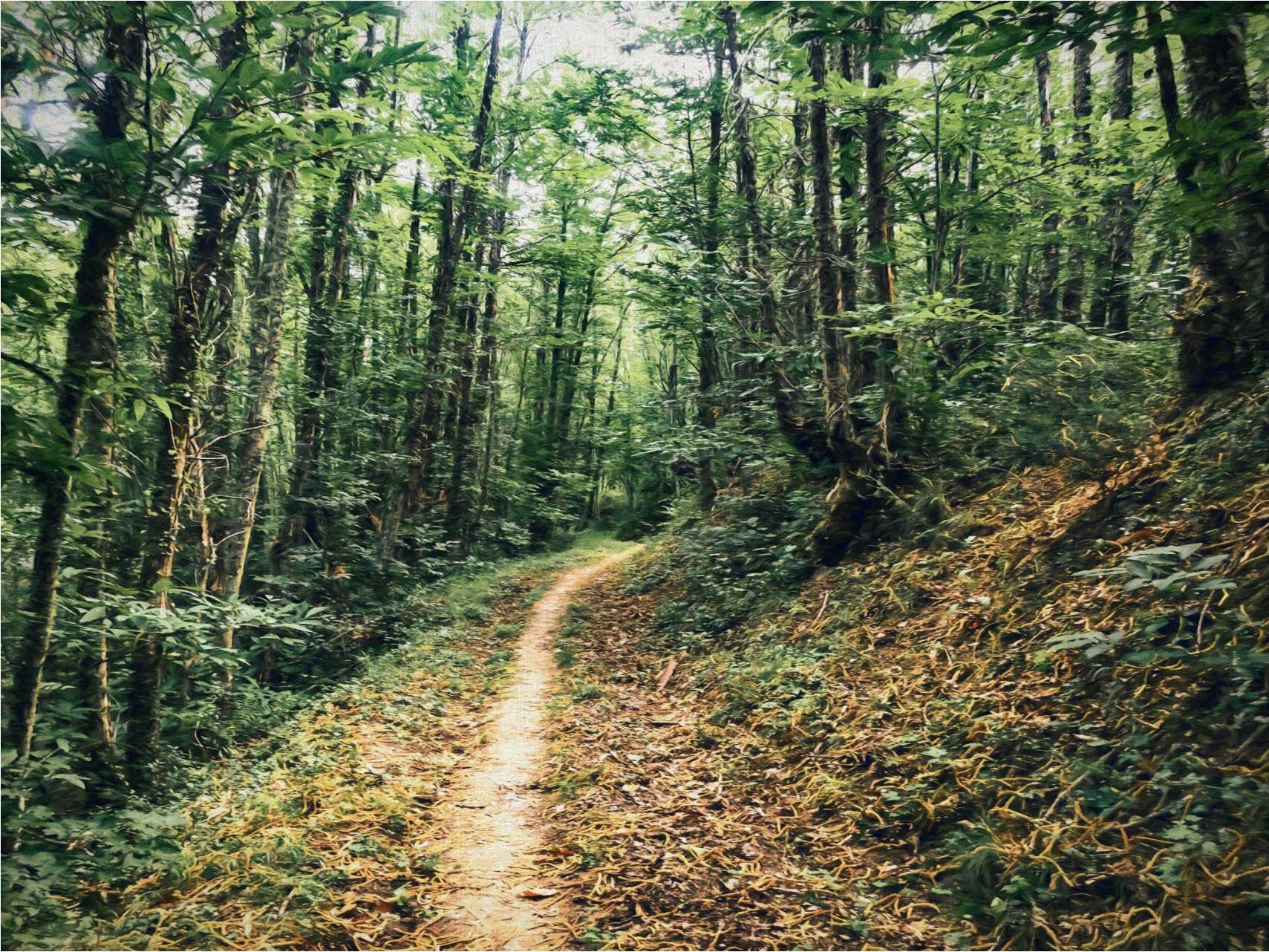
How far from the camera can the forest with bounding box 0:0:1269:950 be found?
3527 millimetres

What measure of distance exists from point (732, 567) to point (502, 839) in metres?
6.81

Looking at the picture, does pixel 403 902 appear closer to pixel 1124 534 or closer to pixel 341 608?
pixel 1124 534

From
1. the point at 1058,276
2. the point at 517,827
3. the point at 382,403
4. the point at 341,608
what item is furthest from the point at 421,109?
the point at 517,827

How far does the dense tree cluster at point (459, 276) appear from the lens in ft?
12.0

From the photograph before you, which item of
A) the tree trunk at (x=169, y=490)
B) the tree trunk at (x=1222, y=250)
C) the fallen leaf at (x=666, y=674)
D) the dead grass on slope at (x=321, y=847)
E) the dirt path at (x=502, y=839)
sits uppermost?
the tree trunk at (x=1222, y=250)

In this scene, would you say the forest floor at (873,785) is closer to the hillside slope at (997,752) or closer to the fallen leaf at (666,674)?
the hillside slope at (997,752)

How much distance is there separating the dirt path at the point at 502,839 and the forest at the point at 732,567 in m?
0.04

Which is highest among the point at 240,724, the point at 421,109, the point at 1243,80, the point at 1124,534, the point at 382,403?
the point at 421,109

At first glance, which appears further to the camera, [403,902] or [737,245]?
[737,245]

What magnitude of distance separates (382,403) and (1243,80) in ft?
53.0

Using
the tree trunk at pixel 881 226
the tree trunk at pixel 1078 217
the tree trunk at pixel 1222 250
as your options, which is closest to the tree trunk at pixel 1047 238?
the tree trunk at pixel 1078 217

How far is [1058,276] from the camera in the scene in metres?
11.7

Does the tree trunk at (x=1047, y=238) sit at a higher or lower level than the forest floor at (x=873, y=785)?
higher

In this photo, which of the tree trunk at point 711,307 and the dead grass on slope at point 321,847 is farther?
the tree trunk at point 711,307
